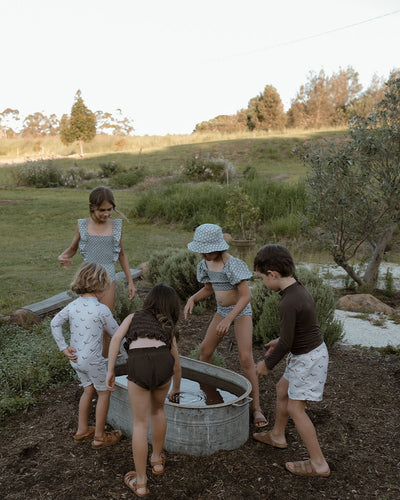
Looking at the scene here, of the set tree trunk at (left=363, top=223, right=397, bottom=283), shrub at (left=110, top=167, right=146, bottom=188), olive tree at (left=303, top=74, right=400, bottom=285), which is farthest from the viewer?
shrub at (left=110, top=167, right=146, bottom=188)

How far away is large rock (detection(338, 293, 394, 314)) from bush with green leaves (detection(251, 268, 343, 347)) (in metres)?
1.48

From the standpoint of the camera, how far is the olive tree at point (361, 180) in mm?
6875

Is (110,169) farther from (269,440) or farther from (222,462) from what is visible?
(222,462)

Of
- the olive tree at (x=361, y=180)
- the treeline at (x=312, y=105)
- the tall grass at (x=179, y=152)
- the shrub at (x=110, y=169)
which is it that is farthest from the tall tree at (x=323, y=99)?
the olive tree at (x=361, y=180)

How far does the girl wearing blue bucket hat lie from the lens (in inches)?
122

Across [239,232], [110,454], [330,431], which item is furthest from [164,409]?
[239,232]

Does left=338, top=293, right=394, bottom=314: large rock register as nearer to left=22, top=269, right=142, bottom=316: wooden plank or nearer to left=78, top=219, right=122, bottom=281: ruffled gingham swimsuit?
left=22, top=269, right=142, bottom=316: wooden plank

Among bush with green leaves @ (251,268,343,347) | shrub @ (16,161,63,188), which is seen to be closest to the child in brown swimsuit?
bush with green leaves @ (251,268,343,347)

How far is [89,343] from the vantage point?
2.79m

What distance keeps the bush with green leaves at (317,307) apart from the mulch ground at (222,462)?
105cm

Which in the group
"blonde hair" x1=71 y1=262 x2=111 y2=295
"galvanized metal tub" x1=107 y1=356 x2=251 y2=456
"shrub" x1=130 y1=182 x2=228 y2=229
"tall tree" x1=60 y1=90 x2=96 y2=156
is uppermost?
"tall tree" x1=60 y1=90 x2=96 y2=156

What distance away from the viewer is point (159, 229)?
43.1ft

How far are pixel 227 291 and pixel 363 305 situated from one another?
12.1 feet

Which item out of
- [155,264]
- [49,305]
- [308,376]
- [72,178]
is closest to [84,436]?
[308,376]
